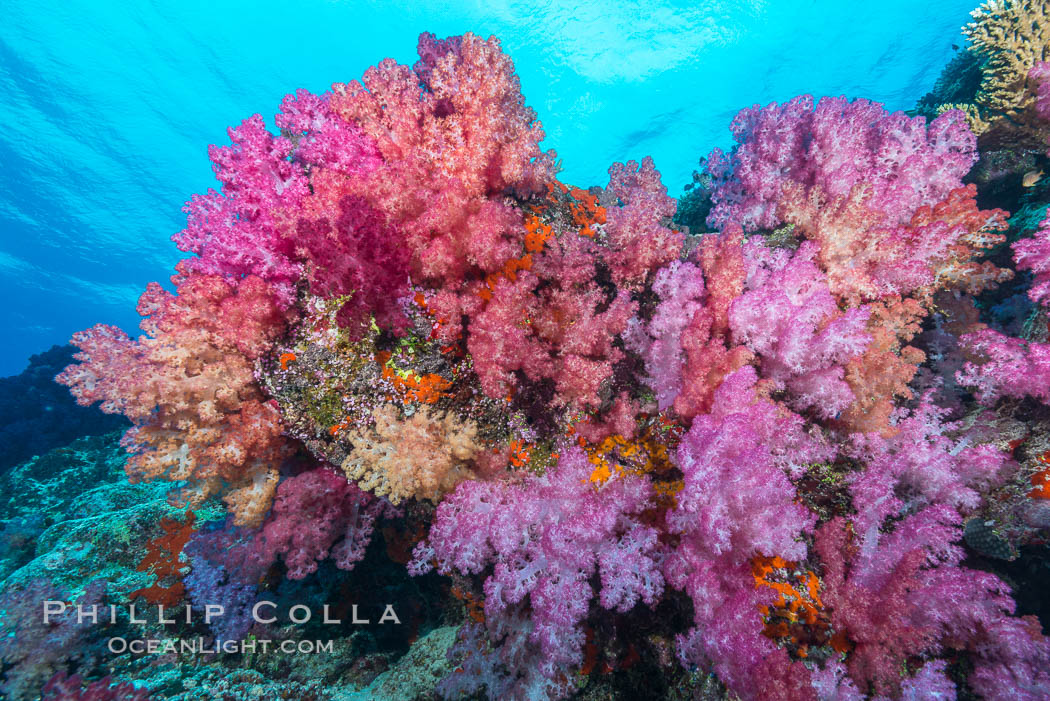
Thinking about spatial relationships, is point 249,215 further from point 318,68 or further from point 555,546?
point 318,68

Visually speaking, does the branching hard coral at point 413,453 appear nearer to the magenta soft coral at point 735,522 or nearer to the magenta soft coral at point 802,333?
the magenta soft coral at point 735,522

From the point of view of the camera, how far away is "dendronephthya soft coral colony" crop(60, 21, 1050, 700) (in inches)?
133

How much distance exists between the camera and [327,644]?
594 centimetres

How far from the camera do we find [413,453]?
393 centimetres

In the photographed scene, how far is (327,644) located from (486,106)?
8.21 m

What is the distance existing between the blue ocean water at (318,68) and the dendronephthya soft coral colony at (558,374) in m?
27.5

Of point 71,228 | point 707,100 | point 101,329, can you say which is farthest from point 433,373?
point 71,228

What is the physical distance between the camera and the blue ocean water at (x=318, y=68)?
23.4m

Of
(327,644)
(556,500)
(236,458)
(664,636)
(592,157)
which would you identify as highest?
(592,157)

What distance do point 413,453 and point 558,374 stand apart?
1.74 metres

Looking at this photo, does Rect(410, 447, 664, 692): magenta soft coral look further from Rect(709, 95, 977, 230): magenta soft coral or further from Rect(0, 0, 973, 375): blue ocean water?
Rect(0, 0, 973, 375): blue ocean water

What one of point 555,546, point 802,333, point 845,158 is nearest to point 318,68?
point 845,158

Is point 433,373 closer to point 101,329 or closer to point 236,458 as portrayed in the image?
point 236,458

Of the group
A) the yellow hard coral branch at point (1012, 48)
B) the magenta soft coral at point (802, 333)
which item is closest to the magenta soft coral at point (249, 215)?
the magenta soft coral at point (802, 333)
